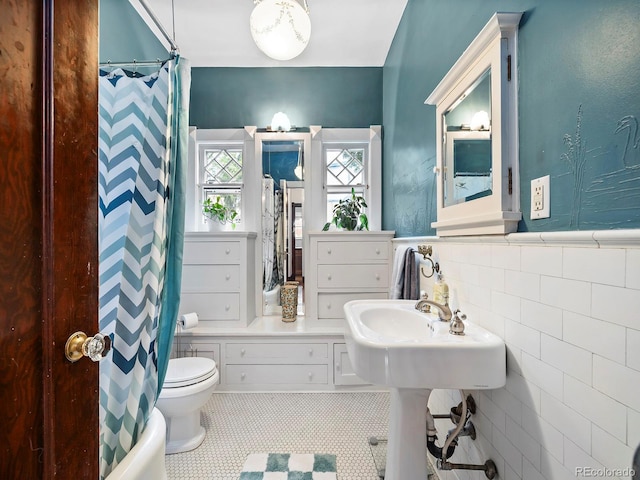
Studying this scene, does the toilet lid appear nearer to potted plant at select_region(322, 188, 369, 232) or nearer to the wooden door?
the wooden door

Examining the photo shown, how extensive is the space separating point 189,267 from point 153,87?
5.41 ft

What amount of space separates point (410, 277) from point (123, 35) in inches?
102

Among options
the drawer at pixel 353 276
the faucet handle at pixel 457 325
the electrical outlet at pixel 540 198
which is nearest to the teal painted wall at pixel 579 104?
the electrical outlet at pixel 540 198

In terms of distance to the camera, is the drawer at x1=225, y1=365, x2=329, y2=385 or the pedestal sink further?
the drawer at x1=225, y1=365, x2=329, y2=385

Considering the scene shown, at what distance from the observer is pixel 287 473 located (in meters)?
1.57

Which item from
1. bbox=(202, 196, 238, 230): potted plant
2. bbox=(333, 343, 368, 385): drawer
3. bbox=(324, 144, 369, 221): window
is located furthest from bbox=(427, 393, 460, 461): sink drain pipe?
bbox=(202, 196, 238, 230): potted plant

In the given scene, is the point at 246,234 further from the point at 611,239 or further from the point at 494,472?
the point at 611,239

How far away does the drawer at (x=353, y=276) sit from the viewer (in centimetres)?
260

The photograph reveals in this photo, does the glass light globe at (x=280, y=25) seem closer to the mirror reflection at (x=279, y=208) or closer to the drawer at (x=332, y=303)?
the mirror reflection at (x=279, y=208)

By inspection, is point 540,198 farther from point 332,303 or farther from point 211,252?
point 211,252

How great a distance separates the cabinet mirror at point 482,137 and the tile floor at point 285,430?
1.37 m

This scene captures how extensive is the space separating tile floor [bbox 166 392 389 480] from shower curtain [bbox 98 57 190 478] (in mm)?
883

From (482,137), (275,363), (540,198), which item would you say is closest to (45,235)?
(540,198)

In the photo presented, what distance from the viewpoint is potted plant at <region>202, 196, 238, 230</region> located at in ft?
9.00
